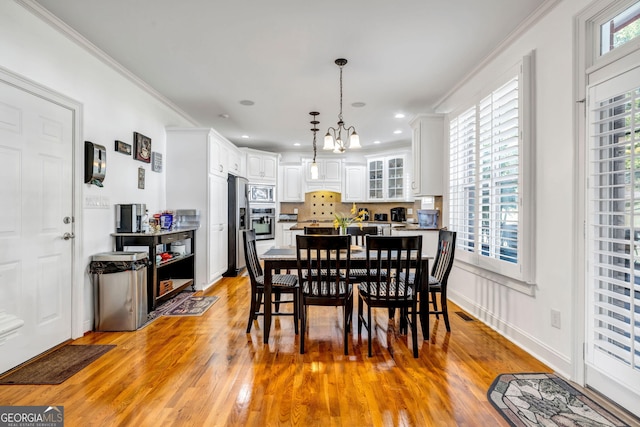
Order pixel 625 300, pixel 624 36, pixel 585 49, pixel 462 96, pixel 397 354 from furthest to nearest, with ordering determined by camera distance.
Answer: pixel 462 96 → pixel 397 354 → pixel 585 49 → pixel 624 36 → pixel 625 300

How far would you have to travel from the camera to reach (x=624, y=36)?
1.85 metres

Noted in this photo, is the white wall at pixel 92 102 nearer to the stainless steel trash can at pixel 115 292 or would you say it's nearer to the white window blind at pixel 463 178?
the stainless steel trash can at pixel 115 292

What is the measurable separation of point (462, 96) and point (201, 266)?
413 centimetres

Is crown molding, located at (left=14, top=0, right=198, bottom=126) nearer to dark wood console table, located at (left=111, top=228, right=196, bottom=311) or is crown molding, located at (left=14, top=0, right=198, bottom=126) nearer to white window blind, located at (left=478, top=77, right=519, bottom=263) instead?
dark wood console table, located at (left=111, top=228, right=196, bottom=311)

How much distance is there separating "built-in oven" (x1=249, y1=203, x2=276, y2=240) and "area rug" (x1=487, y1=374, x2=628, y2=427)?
4.89 meters

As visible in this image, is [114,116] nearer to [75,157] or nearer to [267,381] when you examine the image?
[75,157]

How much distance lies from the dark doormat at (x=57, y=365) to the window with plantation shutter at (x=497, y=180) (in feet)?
11.4

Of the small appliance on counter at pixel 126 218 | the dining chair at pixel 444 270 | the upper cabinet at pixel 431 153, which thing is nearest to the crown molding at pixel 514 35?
the upper cabinet at pixel 431 153

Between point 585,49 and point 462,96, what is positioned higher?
point 462,96

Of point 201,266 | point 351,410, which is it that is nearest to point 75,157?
point 201,266

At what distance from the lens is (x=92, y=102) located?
3.10 m

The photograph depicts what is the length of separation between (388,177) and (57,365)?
640 cm

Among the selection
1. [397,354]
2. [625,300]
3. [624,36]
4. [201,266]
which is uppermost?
[624,36]

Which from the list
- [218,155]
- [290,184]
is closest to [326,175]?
[290,184]
